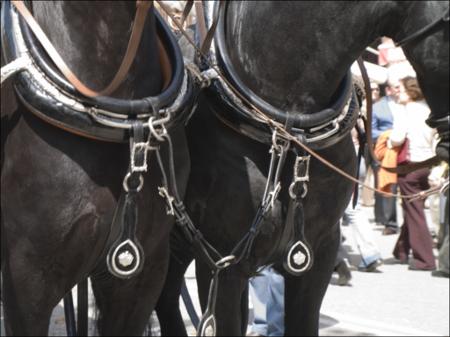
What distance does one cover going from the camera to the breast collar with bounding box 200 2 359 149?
399 centimetres

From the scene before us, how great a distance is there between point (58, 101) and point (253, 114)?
0.86 meters

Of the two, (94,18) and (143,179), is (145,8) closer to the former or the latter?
(94,18)

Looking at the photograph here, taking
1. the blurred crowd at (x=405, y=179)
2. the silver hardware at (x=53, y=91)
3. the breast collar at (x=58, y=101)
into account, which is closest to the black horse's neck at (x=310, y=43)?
the breast collar at (x=58, y=101)

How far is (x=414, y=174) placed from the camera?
1001 cm

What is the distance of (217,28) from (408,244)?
666cm

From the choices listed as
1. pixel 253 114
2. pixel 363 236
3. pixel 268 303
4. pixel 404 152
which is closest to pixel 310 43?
pixel 253 114

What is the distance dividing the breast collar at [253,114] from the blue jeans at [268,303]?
97.9 inches

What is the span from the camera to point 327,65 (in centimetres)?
396

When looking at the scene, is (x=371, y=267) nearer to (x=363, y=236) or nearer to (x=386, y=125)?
(x=363, y=236)

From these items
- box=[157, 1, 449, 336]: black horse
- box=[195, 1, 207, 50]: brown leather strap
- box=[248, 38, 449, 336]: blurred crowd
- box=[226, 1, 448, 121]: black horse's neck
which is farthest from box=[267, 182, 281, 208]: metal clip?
box=[248, 38, 449, 336]: blurred crowd

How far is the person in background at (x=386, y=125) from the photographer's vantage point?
393 inches

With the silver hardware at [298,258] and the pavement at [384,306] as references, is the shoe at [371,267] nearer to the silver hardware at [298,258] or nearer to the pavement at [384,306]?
the pavement at [384,306]

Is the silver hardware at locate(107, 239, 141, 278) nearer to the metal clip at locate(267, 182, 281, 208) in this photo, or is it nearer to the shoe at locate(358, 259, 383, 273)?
the metal clip at locate(267, 182, 281, 208)

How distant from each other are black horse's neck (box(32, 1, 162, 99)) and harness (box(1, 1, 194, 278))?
71 mm
